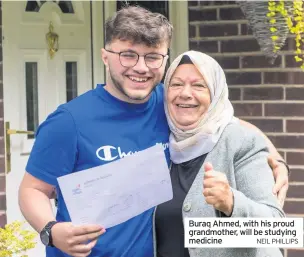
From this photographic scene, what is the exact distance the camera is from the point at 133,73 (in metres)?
2.05

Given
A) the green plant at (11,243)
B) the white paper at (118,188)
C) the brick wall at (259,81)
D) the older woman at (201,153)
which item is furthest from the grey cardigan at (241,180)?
the brick wall at (259,81)

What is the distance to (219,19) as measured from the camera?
13.0 ft

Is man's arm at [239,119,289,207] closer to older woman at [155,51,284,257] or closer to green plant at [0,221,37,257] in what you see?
older woman at [155,51,284,257]

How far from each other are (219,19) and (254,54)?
0.32 metres

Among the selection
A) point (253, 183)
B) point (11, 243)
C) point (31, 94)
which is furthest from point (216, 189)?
point (31, 94)

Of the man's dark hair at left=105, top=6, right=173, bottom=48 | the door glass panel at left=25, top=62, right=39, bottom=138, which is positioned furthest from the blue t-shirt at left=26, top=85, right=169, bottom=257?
the door glass panel at left=25, top=62, right=39, bottom=138

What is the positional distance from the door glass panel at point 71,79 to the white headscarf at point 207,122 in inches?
85.5

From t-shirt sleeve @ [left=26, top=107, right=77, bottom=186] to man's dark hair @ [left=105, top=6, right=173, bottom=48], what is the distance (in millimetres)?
310

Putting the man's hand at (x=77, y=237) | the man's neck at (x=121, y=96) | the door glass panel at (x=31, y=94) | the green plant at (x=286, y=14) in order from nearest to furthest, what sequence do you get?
the man's hand at (x=77, y=237) < the man's neck at (x=121, y=96) < the green plant at (x=286, y=14) < the door glass panel at (x=31, y=94)

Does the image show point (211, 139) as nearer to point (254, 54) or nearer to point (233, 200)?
point (233, 200)

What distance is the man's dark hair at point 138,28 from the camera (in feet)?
6.66

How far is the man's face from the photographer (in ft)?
6.69

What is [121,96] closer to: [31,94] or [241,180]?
[241,180]

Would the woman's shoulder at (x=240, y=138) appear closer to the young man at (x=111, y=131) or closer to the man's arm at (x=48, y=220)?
the young man at (x=111, y=131)
